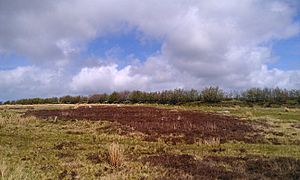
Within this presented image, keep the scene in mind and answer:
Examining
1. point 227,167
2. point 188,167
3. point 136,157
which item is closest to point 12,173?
point 136,157

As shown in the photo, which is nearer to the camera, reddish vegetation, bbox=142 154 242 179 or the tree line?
Answer: reddish vegetation, bbox=142 154 242 179

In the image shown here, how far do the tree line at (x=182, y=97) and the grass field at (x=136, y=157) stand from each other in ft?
333

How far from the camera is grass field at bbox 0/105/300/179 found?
12.5 metres

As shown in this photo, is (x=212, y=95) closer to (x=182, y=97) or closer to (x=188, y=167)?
(x=182, y=97)

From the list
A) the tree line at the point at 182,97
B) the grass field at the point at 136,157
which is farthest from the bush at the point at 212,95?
the grass field at the point at 136,157

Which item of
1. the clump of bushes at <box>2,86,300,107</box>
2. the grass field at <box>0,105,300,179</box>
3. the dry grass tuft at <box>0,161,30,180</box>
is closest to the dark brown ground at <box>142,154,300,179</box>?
the grass field at <box>0,105,300,179</box>

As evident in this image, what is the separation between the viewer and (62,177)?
39.1 feet

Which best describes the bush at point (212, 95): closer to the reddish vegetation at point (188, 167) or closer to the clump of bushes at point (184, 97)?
the clump of bushes at point (184, 97)

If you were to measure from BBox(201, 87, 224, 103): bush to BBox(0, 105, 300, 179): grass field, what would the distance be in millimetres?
99203

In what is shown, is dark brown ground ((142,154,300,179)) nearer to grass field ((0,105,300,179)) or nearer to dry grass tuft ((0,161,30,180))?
grass field ((0,105,300,179))

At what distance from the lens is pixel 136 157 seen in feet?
52.3

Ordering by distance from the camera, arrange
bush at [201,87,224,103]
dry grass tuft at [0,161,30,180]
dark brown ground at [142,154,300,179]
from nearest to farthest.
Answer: dry grass tuft at [0,161,30,180]
dark brown ground at [142,154,300,179]
bush at [201,87,224,103]

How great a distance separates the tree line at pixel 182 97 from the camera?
12431cm

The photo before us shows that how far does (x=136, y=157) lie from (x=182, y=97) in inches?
4635
